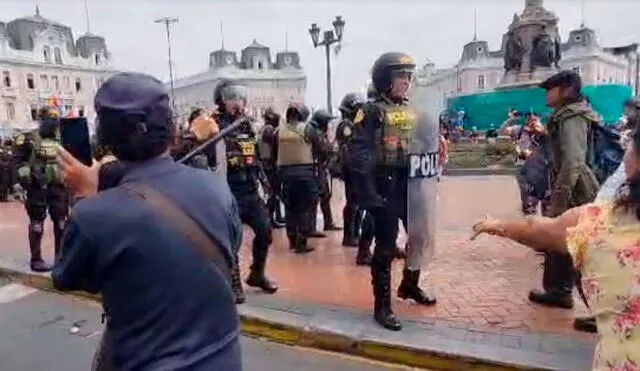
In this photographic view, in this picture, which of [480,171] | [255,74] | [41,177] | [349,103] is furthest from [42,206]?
[255,74]

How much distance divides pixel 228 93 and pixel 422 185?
1.84 m

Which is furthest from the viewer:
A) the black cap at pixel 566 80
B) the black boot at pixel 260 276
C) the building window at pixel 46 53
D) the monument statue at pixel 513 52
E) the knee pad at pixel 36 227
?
the building window at pixel 46 53

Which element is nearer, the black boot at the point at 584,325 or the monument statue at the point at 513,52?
the black boot at the point at 584,325

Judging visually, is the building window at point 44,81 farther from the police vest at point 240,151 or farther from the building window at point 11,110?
the police vest at point 240,151

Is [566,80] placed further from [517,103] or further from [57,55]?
[57,55]

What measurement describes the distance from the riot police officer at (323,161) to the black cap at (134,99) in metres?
5.86

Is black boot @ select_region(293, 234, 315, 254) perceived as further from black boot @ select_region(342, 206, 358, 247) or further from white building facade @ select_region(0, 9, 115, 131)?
white building facade @ select_region(0, 9, 115, 131)

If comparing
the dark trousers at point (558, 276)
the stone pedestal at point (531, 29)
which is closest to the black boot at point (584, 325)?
the dark trousers at point (558, 276)

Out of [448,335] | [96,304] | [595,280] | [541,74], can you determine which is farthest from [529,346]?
[541,74]

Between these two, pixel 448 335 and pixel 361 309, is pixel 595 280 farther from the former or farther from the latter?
pixel 361 309

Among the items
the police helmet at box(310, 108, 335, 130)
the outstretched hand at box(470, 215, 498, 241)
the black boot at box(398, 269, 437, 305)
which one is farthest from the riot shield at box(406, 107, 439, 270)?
the police helmet at box(310, 108, 335, 130)

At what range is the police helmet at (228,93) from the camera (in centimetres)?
495

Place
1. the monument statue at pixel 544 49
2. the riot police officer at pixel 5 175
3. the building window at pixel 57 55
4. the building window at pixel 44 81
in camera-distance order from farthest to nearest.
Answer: the building window at pixel 57 55 < the building window at pixel 44 81 < the monument statue at pixel 544 49 < the riot police officer at pixel 5 175

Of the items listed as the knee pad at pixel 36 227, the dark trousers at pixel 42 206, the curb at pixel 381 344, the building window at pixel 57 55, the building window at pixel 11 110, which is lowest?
the curb at pixel 381 344
